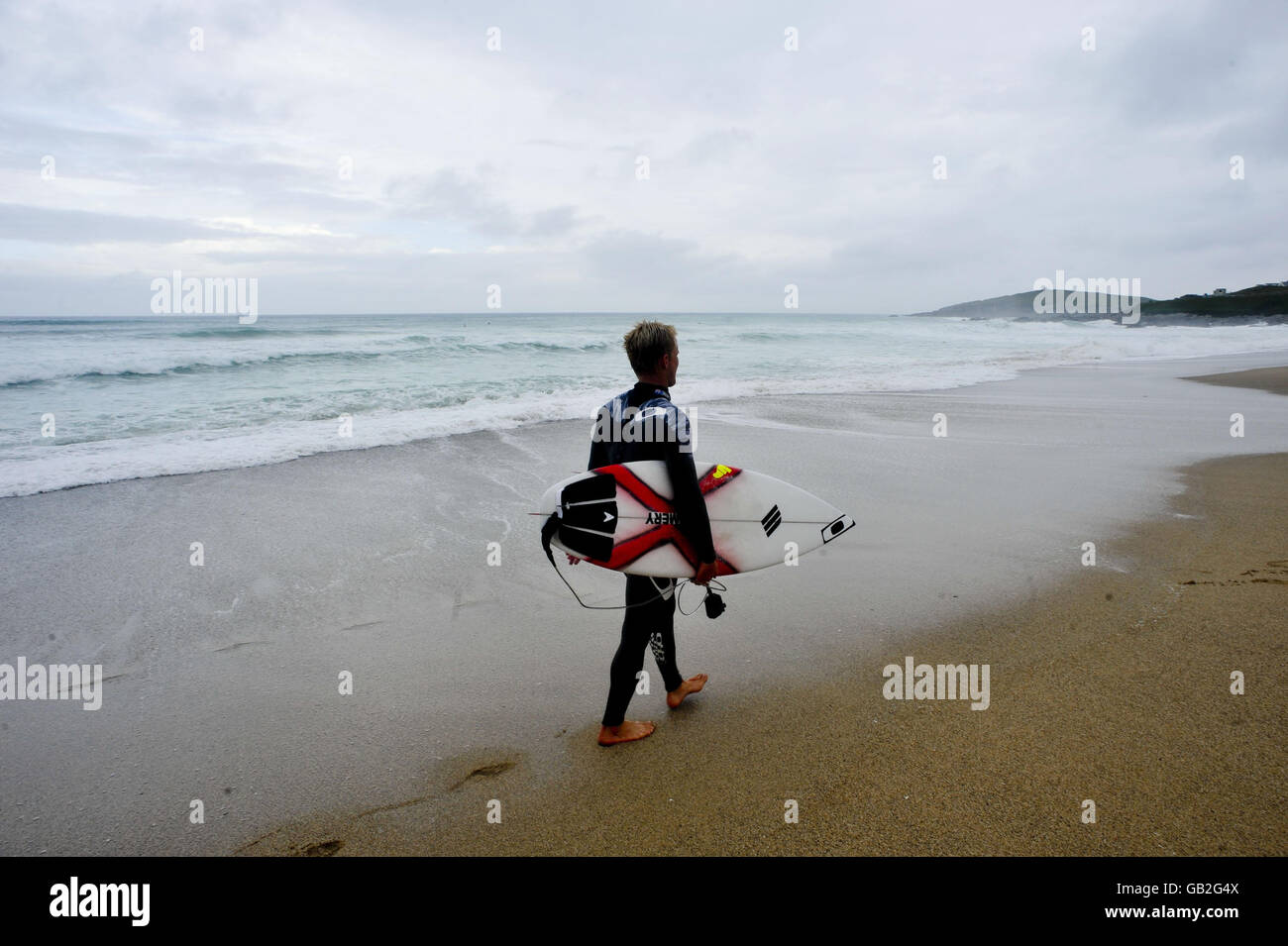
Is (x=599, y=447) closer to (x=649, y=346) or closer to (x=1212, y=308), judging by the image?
(x=649, y=346)

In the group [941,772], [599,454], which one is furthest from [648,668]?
[941,772]

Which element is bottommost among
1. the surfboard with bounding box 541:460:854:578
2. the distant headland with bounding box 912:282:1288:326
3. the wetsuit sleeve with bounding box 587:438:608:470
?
the surfboard with bounding box 541:460:854:578

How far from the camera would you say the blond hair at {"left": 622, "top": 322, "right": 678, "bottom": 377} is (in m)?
2.67

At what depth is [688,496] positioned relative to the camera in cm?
263

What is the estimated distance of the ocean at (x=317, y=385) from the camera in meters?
8.51

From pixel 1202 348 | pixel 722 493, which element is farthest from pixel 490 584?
pixel 1202 348

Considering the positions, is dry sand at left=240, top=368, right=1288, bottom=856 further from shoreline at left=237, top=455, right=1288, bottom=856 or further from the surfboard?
the surfboard

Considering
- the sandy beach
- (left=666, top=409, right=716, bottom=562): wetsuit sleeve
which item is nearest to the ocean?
the sandy beach

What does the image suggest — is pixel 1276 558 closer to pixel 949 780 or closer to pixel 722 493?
pixel 949 780

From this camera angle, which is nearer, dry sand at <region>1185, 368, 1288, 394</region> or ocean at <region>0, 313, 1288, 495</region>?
ocean at <region>0, 313, 1288, 495</region>

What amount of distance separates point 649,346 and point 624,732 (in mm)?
1607

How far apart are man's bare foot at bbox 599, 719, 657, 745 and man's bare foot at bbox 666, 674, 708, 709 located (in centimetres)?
21

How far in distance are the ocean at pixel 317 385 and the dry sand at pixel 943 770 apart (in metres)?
6.68

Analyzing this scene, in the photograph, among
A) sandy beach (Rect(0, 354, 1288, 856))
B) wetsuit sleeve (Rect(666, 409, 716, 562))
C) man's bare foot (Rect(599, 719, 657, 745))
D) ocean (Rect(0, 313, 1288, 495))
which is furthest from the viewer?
ocean (Rect(0, 313, 1288, 495))
